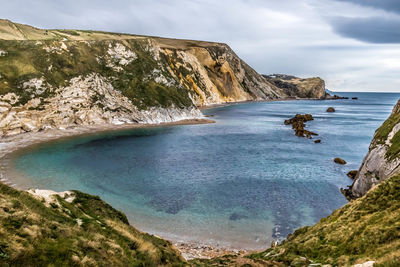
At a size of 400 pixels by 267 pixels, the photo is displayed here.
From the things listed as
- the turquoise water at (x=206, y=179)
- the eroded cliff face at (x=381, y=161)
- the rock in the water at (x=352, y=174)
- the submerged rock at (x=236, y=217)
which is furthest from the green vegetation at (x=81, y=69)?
the eroded cliff face at (x=381, y=161)

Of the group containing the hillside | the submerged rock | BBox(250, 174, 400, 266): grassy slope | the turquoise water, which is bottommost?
the submerged rock

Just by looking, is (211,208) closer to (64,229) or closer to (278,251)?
(278,251)

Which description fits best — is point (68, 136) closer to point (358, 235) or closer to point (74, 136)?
point (74, 136)

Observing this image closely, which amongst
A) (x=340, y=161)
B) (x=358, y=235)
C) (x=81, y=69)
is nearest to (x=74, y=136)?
(x=81, y=69)

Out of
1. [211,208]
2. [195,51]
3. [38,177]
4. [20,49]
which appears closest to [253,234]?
[211,208]

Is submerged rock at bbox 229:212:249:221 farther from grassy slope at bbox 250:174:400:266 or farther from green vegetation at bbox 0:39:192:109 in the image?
green vegetation at bbox 0:39:192:109

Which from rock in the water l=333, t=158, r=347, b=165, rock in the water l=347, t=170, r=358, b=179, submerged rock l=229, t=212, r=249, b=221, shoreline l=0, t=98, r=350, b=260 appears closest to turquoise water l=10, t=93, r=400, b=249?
submerged rock l=229, t=212, r=249, b=221
